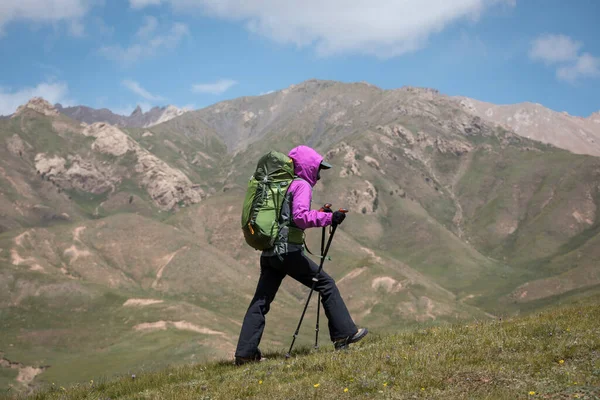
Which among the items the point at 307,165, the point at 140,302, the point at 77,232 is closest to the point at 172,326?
the point at 140,302

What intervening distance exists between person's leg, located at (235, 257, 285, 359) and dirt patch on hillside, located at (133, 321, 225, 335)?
107191mm

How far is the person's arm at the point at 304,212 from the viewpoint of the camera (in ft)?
33.8

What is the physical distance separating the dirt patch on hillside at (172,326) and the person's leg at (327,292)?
107732mm

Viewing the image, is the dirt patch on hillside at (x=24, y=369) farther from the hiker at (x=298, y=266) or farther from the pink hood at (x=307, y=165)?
the pink hood at (x=307, y=165)

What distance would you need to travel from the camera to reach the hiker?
10.5m

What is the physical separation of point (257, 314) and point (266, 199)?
257 centimetres

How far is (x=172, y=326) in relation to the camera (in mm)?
116812

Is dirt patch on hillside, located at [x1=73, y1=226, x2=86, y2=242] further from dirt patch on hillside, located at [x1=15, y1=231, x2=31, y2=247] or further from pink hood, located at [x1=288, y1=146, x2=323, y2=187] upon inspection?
pink hood, located at [x1=288, y1=146, x2=323, y2=187]

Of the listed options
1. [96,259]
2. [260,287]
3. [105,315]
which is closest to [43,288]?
[105,315]

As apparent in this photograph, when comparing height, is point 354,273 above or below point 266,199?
below

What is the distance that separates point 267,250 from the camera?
430 inches

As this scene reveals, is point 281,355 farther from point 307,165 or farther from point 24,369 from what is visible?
point 24,369

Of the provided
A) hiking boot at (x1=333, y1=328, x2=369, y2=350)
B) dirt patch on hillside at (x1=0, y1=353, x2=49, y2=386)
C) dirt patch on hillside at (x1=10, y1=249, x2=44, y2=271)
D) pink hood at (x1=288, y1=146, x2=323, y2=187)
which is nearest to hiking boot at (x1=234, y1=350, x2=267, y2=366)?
hiking boot at (x1=333, y1=328, x2=369, y2=350)

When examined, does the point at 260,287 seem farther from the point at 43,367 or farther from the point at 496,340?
the point at 43,367
